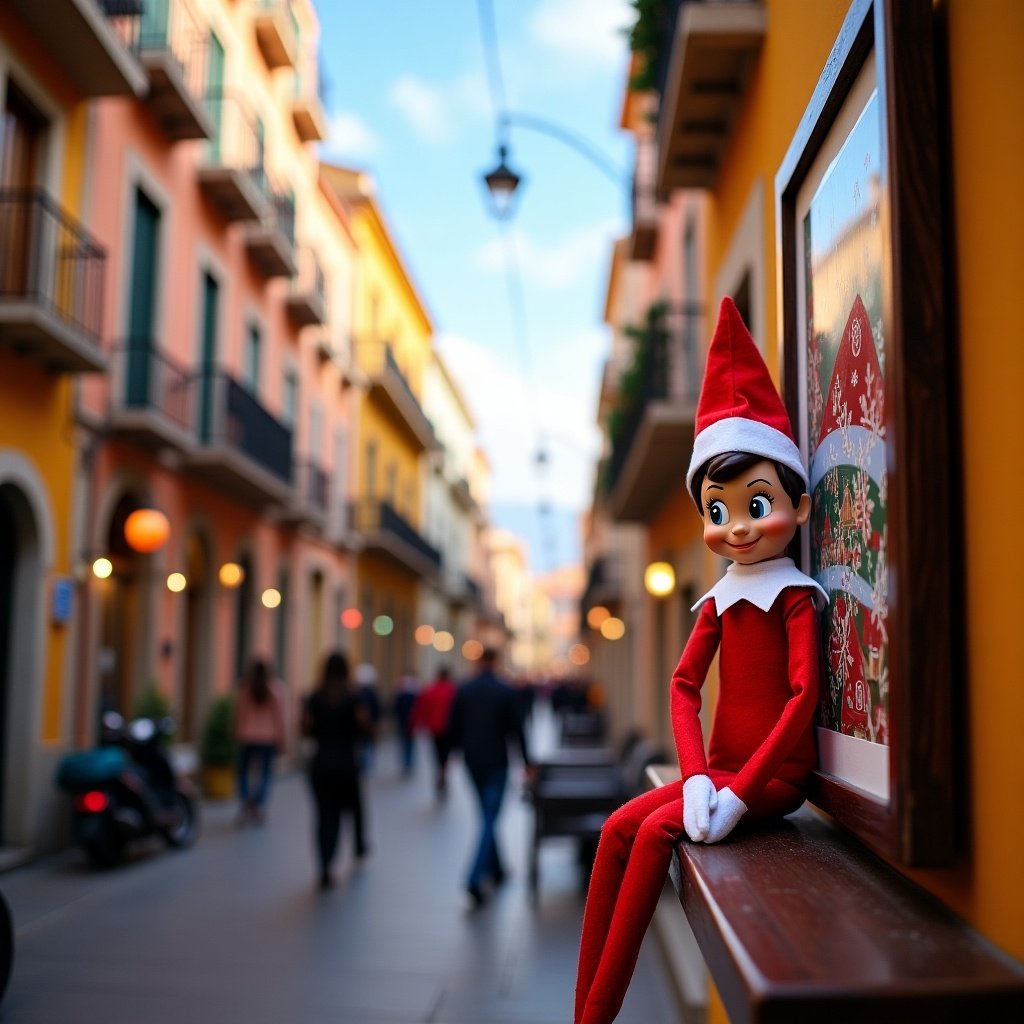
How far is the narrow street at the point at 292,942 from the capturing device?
5902 mm

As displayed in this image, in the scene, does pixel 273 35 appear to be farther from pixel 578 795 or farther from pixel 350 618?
pixel 578 795

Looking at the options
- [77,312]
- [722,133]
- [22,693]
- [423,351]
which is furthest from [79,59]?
[423,351]

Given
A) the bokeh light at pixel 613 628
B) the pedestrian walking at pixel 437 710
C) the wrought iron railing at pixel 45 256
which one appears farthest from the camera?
the bokeh light at pixel 613 628

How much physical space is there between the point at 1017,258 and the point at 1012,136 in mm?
199

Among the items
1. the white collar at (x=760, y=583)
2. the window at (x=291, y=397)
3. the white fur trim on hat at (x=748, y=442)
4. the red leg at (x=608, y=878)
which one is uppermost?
the window at (x=291, y=397)

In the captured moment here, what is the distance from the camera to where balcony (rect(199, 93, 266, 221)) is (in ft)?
52.3

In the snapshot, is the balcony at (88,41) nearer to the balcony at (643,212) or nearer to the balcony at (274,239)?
the balcony at (643,212)

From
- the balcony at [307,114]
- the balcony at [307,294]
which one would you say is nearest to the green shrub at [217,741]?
the balcony at [307,294]

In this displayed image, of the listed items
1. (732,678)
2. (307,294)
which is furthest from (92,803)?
(307,294)

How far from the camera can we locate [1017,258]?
172cm

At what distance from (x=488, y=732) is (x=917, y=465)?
26.2 feet

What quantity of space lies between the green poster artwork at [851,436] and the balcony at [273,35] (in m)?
17.8

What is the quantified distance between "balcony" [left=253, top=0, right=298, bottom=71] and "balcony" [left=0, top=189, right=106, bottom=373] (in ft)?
28.9

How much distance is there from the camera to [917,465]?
1856 millimetres
